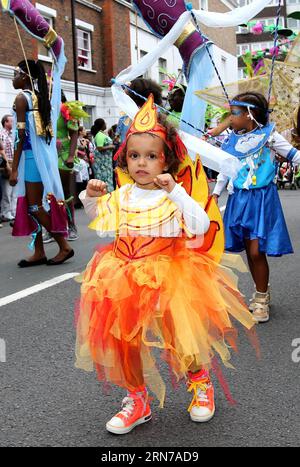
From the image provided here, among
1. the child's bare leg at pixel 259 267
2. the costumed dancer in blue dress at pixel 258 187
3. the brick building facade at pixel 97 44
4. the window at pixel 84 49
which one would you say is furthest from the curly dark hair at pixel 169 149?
the window at pixel 84 49

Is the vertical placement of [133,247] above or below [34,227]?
above

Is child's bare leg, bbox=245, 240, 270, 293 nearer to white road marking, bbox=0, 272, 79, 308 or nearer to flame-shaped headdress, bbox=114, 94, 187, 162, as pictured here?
flame-shaped headdress, bbox=114, 94, 187, 162

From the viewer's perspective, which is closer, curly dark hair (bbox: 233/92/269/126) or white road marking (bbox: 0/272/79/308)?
curly dark hair (bbox: 233/92/269/126)

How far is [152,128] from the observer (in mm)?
2592

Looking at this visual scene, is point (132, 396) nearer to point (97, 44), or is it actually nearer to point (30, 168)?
point (30, 168)

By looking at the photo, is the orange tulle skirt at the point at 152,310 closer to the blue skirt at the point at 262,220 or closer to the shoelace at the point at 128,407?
the shoelace at the point at 128,407

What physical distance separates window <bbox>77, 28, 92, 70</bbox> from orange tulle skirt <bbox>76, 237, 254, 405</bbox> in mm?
21183

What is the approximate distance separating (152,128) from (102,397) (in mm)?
1306

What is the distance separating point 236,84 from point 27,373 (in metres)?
2.44

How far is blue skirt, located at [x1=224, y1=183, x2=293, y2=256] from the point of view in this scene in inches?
168

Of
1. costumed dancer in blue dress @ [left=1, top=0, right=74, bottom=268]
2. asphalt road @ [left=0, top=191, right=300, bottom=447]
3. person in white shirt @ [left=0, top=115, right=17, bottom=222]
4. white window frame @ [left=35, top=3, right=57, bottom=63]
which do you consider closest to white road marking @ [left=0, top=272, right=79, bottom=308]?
asphalt road @ [left=0, top=191, right=300, bottom=447]

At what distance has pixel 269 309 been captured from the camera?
4496mm

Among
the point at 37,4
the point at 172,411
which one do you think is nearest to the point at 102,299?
the point at 172,411

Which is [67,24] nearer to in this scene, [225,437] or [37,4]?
[37,4]
